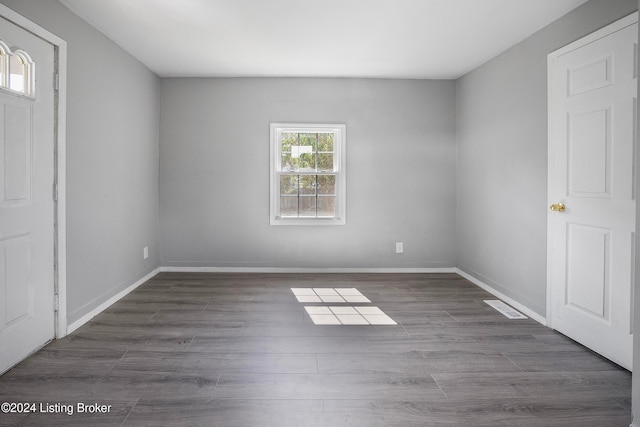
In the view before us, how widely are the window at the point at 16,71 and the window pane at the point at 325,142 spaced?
3211 millimetres

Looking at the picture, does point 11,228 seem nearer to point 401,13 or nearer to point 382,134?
point 401,13

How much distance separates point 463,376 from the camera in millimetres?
2467

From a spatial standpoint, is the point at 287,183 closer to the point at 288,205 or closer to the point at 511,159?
the point at 288,205

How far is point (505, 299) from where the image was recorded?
160 inches

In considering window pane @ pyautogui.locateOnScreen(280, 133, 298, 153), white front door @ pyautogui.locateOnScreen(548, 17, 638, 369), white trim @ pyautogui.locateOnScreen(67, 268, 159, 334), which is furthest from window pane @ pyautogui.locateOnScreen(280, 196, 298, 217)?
white front door @ pyautogui.locateOnScreen(548, 17, 638, 369)

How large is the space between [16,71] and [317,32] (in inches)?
89.1

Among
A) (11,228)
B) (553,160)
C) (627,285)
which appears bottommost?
(627,285)

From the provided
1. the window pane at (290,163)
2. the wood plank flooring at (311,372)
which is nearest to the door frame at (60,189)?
the wood plank flooring at (311,372)

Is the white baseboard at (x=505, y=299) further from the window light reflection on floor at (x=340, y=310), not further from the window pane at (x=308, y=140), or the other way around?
the window pane at (x=308, y=140)

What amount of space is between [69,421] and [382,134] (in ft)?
14.3

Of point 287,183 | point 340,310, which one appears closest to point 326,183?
point 287,183

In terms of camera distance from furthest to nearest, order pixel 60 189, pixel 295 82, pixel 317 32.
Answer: pixel 295 82, pixel 317 32, pixel 60 189

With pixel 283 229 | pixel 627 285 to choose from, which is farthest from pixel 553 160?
pixel 283 229

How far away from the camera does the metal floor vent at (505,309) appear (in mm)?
3604
